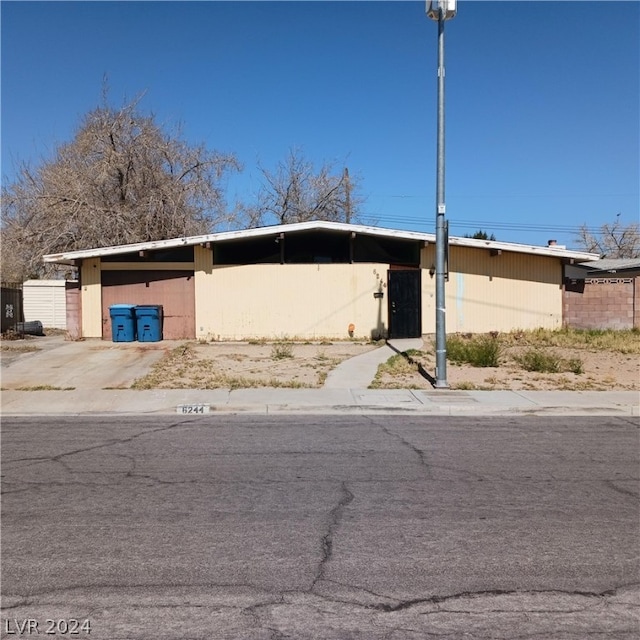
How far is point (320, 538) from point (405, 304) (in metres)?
16.0

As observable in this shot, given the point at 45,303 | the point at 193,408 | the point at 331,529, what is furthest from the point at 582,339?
the point at 45,303

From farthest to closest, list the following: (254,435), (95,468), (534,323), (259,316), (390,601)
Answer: (534,323) < (259,316) < (254,435) < (95,468) < (390,601)

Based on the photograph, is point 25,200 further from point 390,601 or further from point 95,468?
point 390,601

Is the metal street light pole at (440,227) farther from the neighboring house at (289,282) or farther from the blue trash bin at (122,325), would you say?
the blue trash bin at (122,325)

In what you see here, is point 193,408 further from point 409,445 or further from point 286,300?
point 286,300

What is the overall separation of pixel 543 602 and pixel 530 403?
7111mm

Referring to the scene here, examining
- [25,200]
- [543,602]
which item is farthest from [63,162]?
[543,602]

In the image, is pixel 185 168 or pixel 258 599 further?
pixel 185 168

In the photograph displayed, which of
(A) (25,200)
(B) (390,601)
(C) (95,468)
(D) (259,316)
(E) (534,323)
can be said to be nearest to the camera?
(B) (390,601)

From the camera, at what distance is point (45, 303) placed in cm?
2520

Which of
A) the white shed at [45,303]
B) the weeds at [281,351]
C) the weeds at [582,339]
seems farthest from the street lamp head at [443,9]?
the white shed at [45,303]

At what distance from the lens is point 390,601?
3637mm

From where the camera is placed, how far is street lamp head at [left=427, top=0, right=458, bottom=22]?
36.0ft

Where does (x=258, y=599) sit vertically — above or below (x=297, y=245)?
→ below
